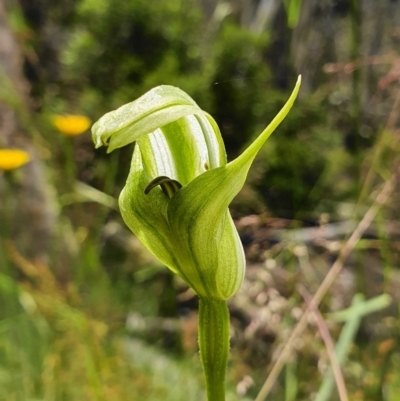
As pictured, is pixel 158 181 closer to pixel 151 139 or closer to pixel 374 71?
pixel 151 139

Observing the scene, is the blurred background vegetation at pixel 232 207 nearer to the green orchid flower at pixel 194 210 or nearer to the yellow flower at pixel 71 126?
the yellow flower at pixel 71 126

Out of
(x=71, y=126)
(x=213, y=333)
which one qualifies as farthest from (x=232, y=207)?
(x=213, y=333)

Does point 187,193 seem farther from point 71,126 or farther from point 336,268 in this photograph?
point 71,126

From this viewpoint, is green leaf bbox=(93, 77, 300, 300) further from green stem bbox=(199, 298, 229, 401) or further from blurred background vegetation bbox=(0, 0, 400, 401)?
Answer: blurred background vegetation bbox=(0, 0, 400, 401)

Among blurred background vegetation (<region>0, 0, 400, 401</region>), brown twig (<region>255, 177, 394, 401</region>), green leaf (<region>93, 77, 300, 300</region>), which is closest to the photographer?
green leaf (<region>93, 77, 300, 300</region>)

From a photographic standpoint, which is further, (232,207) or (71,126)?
(232,207)

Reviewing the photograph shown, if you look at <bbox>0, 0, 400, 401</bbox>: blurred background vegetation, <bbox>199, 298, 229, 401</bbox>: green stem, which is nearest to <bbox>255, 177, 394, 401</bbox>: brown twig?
<bbox>0, 0, 400, 401</bbox>: blurred background vegetation
